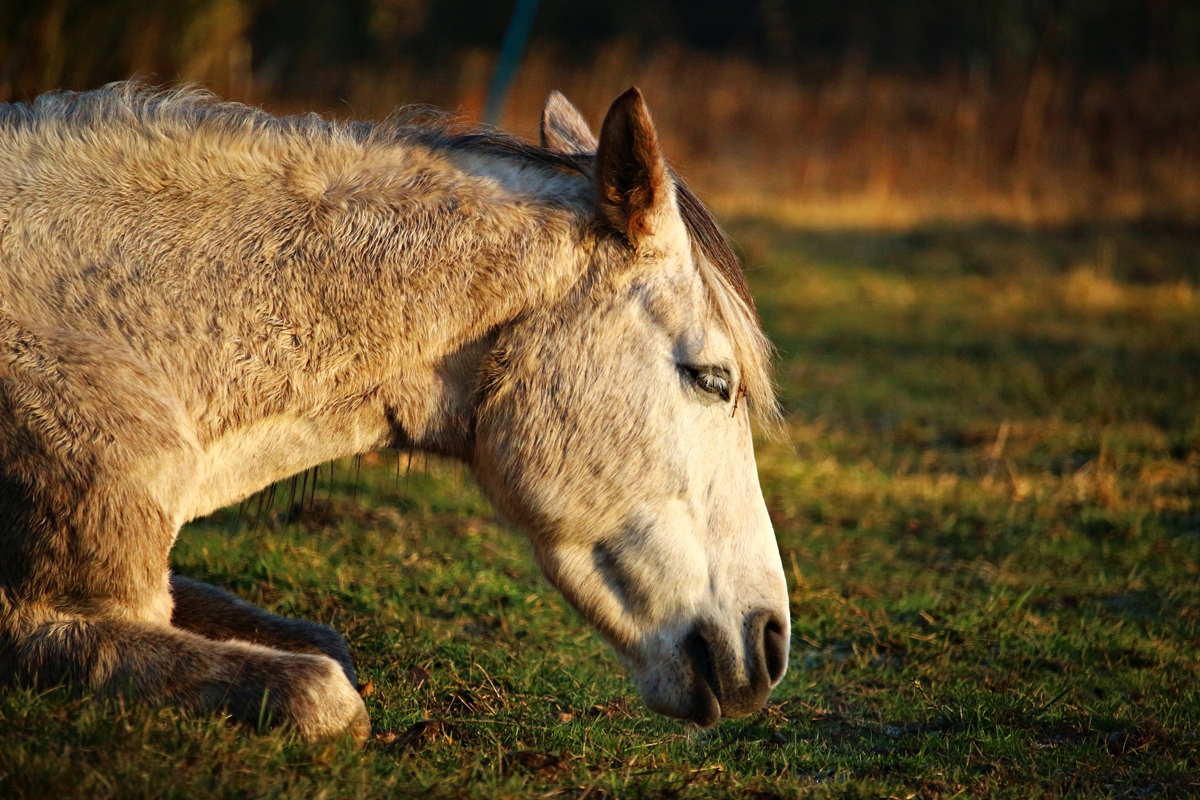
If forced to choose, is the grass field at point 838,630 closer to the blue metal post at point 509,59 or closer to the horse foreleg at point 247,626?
the horse foreleg at point 247,626

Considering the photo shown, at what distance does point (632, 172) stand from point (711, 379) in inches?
20.0

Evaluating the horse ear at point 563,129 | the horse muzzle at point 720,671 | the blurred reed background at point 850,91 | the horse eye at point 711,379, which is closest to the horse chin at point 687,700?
the horse muzzle at point 720,671

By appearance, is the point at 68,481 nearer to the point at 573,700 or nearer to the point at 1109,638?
the point at 573,700

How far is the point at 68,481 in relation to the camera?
2172mm

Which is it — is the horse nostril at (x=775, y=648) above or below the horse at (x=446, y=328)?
below

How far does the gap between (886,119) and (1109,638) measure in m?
13.1

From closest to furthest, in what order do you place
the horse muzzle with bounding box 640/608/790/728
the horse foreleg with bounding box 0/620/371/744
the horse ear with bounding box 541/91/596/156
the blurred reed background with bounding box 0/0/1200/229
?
the horse foreleg with bounding box 0/620/371/744
the horse muzzle with bounding box 640/608/790/728
the horse ear with bounding box 541/91/596/156
the blurred reed background with bounding box 0/0/1200/229

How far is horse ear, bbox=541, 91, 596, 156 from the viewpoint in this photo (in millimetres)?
2865

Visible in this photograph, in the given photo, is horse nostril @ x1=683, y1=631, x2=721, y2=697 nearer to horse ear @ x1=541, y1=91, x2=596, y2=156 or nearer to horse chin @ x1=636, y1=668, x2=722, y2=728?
horse chin @ x1=636, y1=668, x2=722, y2=728

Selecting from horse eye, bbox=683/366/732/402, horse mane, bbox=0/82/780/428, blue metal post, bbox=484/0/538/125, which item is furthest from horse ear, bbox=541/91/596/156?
blue metal post, bbox=484/0/538/125

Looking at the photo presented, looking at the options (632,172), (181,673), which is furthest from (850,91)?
(181,673)

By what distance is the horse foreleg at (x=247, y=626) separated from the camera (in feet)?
8.77

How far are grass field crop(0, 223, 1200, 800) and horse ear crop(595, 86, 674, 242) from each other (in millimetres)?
1235

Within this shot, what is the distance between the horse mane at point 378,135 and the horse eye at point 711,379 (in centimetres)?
7
